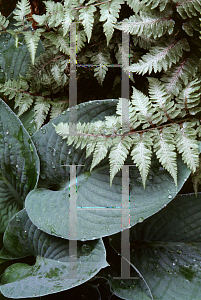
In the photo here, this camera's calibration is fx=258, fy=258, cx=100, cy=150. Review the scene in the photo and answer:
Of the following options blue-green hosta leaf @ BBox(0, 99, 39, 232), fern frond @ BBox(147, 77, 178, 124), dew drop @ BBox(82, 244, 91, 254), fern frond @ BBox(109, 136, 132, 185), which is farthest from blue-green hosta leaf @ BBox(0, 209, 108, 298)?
fern frond @ BBox(147, 77, 178, 124)

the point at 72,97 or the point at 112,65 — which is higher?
the point at 112,65

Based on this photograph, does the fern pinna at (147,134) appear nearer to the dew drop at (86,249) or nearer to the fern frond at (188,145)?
the fern frond at (188,145)

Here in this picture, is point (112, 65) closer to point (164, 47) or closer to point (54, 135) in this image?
point (164, 47)

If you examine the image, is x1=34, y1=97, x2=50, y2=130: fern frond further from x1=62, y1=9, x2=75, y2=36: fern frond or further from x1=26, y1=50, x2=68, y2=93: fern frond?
x1=62, y1=9, x2=75, y2=36: fern frond

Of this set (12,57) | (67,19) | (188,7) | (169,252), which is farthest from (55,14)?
(169,252)

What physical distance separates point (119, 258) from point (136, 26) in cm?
91

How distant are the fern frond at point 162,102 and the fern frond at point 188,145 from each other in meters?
0.06

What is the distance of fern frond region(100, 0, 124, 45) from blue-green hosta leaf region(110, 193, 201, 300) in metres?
0.73

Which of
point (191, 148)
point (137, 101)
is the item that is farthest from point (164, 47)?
point (191, 148)

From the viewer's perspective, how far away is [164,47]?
3.17 feet

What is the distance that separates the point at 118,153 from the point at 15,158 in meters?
0.51

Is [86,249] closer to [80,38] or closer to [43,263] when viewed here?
[43,263]

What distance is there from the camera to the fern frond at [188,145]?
86 cm

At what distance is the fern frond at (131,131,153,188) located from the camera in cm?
86
